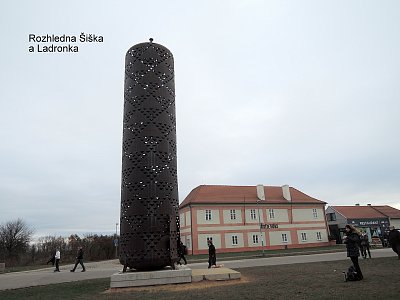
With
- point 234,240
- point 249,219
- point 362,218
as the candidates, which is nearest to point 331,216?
point 362,218

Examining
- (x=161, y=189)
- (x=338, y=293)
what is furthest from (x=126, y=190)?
(x=338, y=293)

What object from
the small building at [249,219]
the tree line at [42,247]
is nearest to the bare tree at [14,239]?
the tree line at [42,247]

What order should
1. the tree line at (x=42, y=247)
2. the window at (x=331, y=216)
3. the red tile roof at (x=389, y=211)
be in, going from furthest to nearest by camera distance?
the window at (x=331, y=216), the red tile roof at (x=389, y=211), the tree line at (x=42, y=247)

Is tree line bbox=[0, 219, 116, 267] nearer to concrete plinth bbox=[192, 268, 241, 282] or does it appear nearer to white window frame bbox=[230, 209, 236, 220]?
white window frame bbox=[230, 209, 236, 220]

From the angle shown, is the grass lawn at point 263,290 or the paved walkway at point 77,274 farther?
the paved walkway at point 77,274

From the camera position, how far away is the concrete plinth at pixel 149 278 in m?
9.81

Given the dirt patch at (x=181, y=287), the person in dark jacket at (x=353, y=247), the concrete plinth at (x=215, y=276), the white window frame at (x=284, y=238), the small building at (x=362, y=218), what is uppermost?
the small building at (x=362, y=218)

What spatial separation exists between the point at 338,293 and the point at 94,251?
34.9m

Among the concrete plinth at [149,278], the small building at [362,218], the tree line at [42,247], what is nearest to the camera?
the concrete plinth at [149,278]

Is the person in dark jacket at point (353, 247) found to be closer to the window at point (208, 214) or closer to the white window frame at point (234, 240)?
the window at point (208, 214)

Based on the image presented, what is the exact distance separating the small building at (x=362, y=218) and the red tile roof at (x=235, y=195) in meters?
6.45

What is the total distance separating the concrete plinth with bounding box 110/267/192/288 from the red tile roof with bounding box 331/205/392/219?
148 ft

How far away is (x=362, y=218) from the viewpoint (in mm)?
50094

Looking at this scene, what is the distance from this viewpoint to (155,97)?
459 inches
